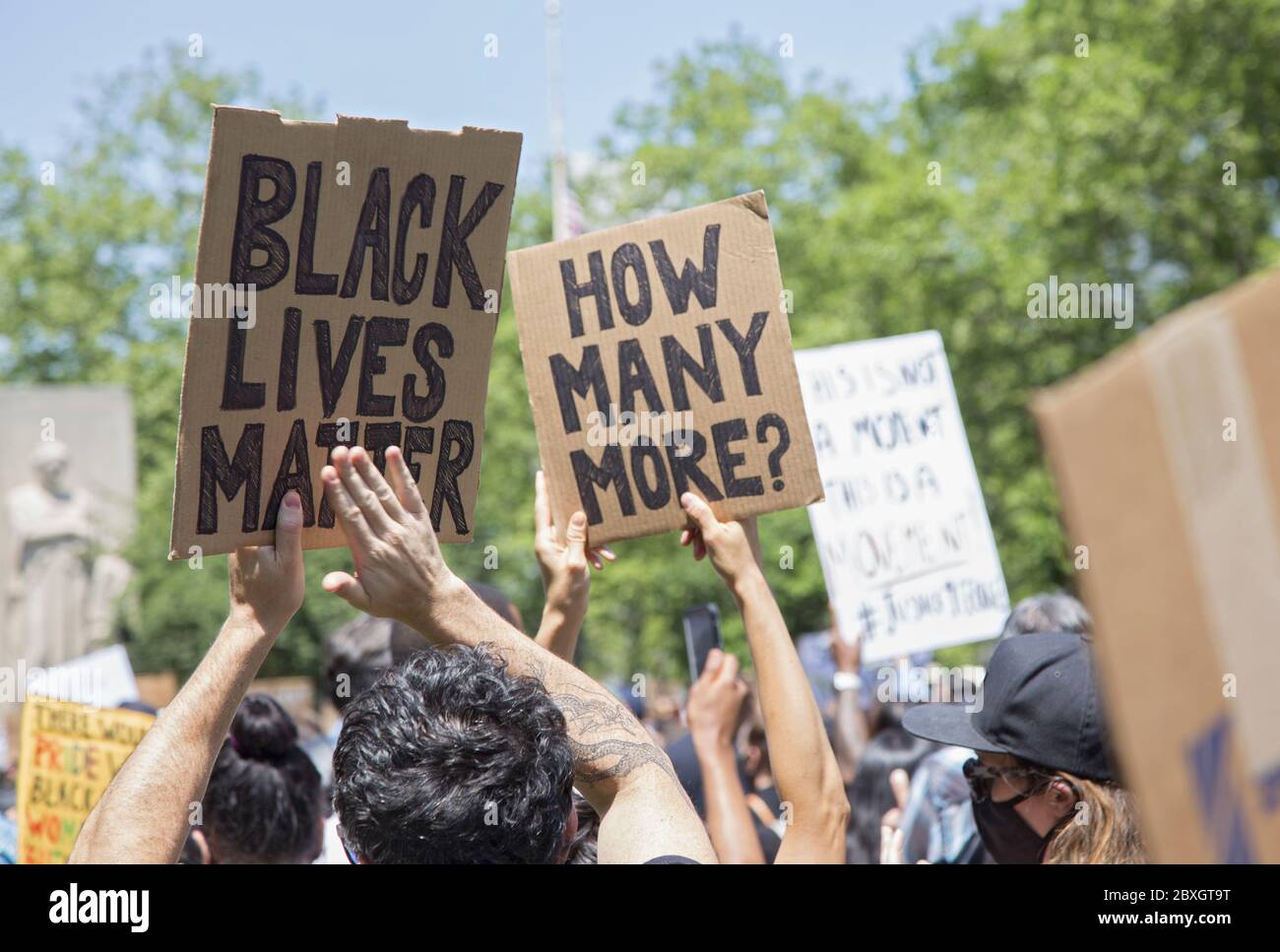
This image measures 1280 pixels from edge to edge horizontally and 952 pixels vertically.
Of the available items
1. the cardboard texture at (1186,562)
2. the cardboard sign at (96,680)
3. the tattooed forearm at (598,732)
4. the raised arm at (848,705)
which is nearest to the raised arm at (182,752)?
the tattooed forearm at (598,732)

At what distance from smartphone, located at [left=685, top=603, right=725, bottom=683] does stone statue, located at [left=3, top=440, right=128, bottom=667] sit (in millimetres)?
20455

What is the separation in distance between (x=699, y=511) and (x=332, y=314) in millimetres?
876

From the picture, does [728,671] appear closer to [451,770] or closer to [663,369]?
[663,369]

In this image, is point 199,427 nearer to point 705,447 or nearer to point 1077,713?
point 705,447

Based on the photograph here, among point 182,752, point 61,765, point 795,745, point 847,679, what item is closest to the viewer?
point 182,752

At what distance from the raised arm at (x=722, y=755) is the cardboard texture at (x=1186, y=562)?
2032 millimetres

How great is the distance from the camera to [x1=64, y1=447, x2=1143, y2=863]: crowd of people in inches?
77.0

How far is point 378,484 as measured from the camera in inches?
95.7

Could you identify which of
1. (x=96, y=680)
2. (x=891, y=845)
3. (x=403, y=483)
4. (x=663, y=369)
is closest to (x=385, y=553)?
(x=403, y=483)

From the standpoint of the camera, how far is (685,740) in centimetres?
439

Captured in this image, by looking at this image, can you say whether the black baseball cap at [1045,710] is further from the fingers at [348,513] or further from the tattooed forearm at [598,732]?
the fingers at [348,513]

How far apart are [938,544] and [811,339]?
1749 centimetres

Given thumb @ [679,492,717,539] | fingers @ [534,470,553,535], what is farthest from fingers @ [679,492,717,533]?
fingers @ [534,470,553,535]

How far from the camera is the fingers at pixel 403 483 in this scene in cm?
245
